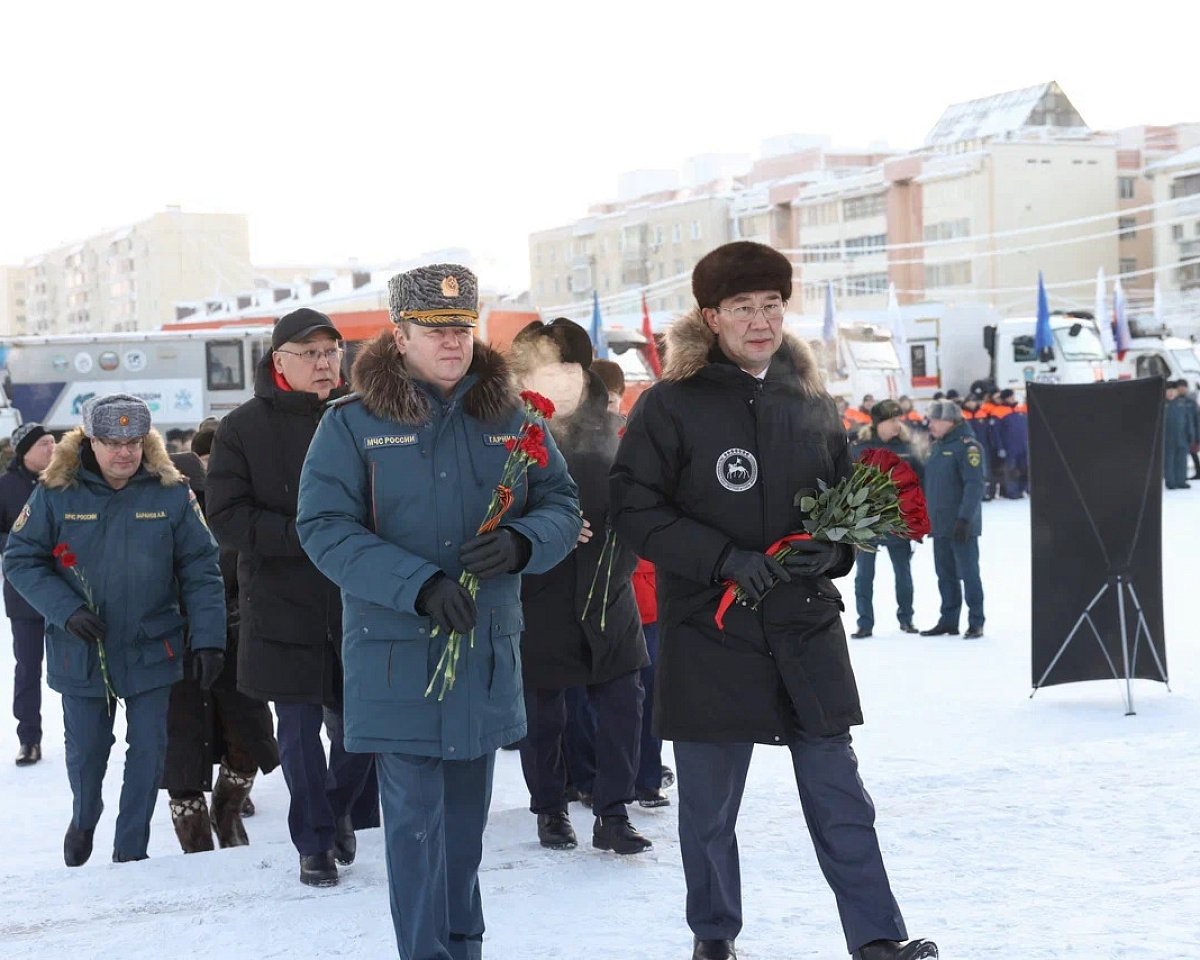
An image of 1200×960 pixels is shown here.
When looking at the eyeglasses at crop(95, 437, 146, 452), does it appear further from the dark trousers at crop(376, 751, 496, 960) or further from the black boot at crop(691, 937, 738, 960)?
the black boot at crop(691, 937, 738, 960)

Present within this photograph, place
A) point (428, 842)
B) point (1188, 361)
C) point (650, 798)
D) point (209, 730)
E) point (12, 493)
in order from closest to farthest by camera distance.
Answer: point (428, 842)
point (650, 798)
point (209, 730)
point (12, 493)
point (1188, 361)

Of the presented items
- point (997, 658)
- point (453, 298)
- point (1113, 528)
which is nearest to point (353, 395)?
point (453, 298)

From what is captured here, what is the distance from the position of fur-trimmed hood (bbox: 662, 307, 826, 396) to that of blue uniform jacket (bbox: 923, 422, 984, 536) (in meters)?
7.25

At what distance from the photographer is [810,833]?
12.3ft

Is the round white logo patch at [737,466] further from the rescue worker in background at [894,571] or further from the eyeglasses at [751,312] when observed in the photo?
the rescue worker in background at [894,571]

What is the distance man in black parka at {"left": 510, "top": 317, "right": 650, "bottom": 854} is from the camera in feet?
16.4

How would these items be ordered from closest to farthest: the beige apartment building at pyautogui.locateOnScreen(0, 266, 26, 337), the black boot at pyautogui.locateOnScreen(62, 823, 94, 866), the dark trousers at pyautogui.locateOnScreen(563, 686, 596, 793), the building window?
the black boot at pyautogui.locateOnScreen(62, 823, 94, 866) < the dark trousers at pyautogui.locateOnScreen(563, 686, 596, 793) < the building window < the beige apartment building at pyautogui.locateOnScreen(0, 266, 26, 337)

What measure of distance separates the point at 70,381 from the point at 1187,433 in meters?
17.7

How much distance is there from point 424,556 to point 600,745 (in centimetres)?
178

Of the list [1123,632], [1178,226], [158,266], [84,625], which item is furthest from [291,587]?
[158,266]

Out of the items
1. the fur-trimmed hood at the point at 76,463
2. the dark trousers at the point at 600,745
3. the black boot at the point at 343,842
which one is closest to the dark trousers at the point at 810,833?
the dark trousers at the point at 600,745

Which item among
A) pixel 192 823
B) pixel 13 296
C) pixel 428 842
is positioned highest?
pixel 13 296

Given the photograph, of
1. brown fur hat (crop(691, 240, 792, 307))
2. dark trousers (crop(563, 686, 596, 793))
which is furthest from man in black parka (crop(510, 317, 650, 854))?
brown fur hat (crop(691, 240, 792, 307))

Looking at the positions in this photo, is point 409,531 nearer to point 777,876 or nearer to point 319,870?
point 319,870
